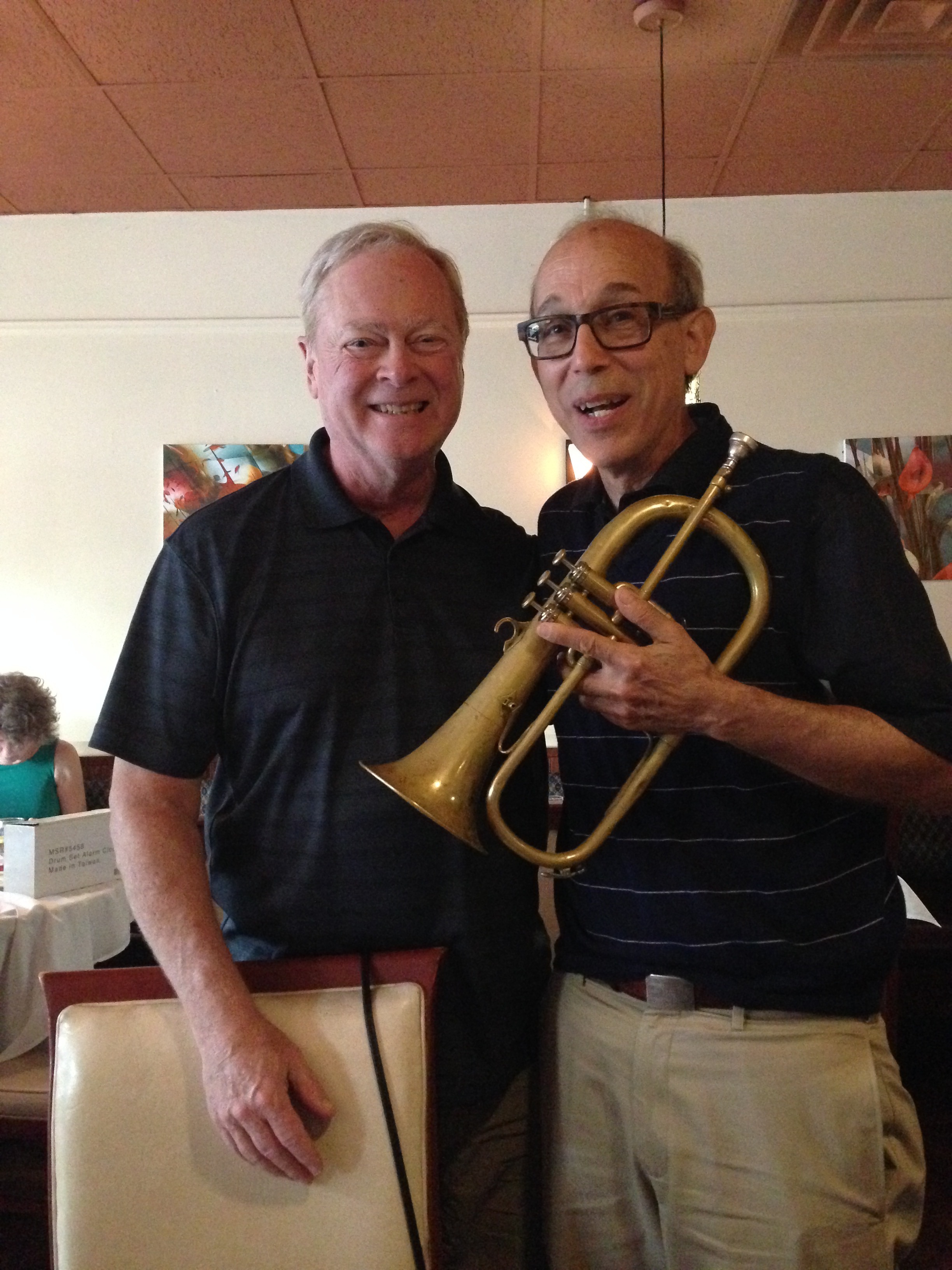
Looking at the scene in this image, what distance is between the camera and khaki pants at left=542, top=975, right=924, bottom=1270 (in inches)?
43.3

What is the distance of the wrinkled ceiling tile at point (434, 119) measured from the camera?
11.1 feet

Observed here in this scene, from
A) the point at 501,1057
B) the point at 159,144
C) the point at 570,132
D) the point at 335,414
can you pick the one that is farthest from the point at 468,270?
the point at 501,1057

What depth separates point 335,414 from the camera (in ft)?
4.37

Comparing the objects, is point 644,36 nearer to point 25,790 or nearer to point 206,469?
point 206,469

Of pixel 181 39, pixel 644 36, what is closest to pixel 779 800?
pixel 644 36

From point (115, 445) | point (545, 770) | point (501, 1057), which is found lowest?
point (501, 1057)

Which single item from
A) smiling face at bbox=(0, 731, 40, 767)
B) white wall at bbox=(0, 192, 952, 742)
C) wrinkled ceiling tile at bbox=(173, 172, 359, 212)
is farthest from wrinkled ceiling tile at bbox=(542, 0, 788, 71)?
smiling face at bbox=(0, 731, 40, 767)

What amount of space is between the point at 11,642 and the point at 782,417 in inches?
152

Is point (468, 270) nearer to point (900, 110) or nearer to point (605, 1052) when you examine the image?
point (900, 110)

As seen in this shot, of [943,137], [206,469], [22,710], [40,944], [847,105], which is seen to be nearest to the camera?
[40,944]

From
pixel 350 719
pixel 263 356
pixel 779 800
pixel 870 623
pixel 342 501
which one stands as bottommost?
pixel 779 800

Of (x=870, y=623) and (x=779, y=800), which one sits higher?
(x=870, y=623)

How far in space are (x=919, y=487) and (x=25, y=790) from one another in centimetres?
401

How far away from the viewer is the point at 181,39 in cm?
314
